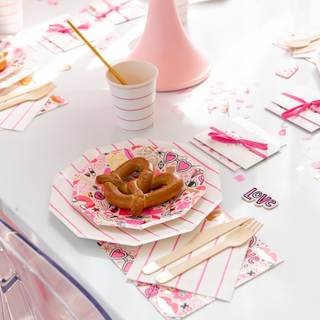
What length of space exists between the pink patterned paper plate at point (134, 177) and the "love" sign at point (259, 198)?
0.28ft

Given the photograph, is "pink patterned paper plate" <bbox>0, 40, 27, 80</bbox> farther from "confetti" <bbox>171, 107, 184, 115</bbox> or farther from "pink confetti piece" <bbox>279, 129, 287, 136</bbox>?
"pink confetti piece" <bbox>279, 129, 287, 136</bbox>

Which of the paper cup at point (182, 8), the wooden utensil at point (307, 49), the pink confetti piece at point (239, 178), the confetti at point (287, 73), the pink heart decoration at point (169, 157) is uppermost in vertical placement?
the paper cup at point (182, 8)

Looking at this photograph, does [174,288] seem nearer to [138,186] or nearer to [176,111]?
[138,186]

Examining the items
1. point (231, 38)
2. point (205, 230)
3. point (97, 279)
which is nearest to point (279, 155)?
point (205, 230)

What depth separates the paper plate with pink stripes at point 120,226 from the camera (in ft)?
1.74

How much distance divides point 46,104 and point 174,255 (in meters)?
0.56

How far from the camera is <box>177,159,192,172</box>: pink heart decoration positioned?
637 millimetres

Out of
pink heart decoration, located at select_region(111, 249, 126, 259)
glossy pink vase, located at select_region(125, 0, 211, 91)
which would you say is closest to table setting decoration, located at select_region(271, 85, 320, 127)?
glossy pink vase, located at select_region(125, 0, 211, 91)

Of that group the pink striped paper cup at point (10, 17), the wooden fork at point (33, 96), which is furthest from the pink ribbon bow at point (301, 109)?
the pink striped paper cup at point (10, 17)

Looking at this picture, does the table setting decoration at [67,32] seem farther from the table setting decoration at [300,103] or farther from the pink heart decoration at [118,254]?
the pink heart decoration at [118,254]

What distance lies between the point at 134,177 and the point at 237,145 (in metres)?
0.23

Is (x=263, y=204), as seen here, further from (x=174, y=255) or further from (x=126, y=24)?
(x=126, y=24)

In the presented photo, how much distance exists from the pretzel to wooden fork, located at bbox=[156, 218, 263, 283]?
0.11m

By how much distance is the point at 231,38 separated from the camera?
3.61ft
